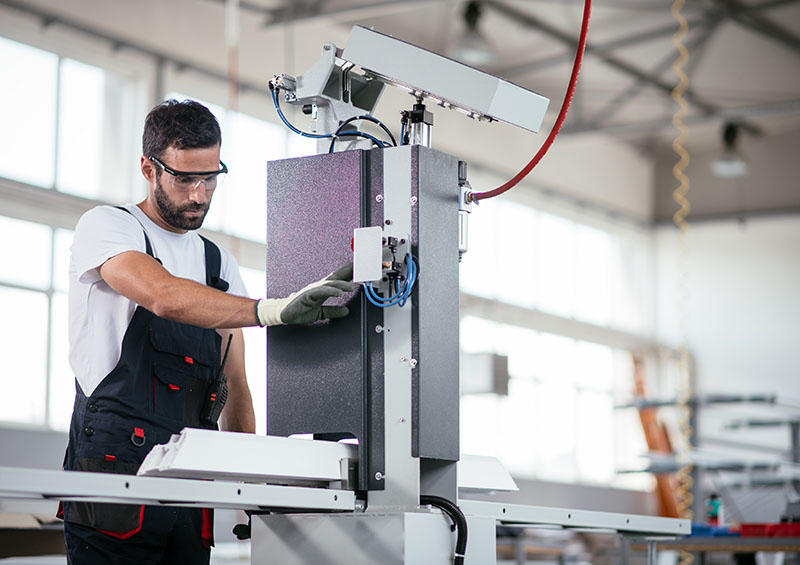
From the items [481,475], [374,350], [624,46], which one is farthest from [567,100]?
[624,46]

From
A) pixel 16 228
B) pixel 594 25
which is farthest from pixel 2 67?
pixel 594 25

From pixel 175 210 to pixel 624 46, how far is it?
28.9 feet

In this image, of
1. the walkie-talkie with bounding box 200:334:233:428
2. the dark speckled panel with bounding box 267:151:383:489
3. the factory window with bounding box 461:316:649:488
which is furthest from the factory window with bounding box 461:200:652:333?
the dark speckled panel with bounding box 267:151:383:489

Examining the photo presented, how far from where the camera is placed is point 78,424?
1854 mm

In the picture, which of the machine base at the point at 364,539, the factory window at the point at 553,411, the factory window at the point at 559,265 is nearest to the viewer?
the machine base at the point at 364,539

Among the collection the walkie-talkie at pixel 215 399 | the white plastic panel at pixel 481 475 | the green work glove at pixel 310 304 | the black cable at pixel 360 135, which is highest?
the black cable at pixel 360 135

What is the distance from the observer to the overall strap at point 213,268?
210cm

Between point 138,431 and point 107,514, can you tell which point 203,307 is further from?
point 107,514

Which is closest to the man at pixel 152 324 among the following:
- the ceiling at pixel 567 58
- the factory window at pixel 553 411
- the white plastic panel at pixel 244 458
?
the white plastic panel at pixel 244 458

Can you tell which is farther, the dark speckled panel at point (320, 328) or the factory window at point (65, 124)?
the factory window at point (65, 124)

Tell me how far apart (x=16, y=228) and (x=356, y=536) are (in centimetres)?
615

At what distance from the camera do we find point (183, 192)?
77.0 inches

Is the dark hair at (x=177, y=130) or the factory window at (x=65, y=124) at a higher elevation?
the factory window at (x=65, y=124)

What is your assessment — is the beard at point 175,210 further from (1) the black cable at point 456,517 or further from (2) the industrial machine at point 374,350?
(1) the black cable at point 456,517
